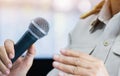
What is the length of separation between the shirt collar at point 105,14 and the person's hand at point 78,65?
345mm

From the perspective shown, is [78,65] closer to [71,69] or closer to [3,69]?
[71,69]

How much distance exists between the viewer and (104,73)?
2.93 feet

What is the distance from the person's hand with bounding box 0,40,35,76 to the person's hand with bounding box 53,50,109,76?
16 cm

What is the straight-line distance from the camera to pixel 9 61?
3.23 ft

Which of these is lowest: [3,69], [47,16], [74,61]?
[47,16]

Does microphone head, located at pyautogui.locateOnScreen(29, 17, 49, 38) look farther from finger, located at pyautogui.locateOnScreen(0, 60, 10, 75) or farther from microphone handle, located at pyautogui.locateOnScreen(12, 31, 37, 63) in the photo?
finger, located at pyautogui.locateOnScreen(0, 60, 10, 75)

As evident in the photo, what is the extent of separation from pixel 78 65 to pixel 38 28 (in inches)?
6.7

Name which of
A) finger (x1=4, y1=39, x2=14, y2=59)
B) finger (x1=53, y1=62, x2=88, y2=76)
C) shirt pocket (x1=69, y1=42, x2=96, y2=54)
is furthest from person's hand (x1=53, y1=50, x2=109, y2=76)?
shirt pocket (x1=69, y1=42, x2=96, y2=54)

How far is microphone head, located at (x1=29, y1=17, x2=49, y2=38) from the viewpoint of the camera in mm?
922

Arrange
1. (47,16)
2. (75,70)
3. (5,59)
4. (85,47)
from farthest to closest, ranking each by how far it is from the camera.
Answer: (47,16) → (85,47) → (5,59) → (75,70)

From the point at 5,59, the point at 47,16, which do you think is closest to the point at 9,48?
the point at 5,59

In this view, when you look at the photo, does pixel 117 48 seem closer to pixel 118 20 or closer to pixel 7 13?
pixel 118 20

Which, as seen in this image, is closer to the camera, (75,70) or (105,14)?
(75,70)

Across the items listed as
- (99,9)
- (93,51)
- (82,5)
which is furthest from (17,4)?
(93,51)
